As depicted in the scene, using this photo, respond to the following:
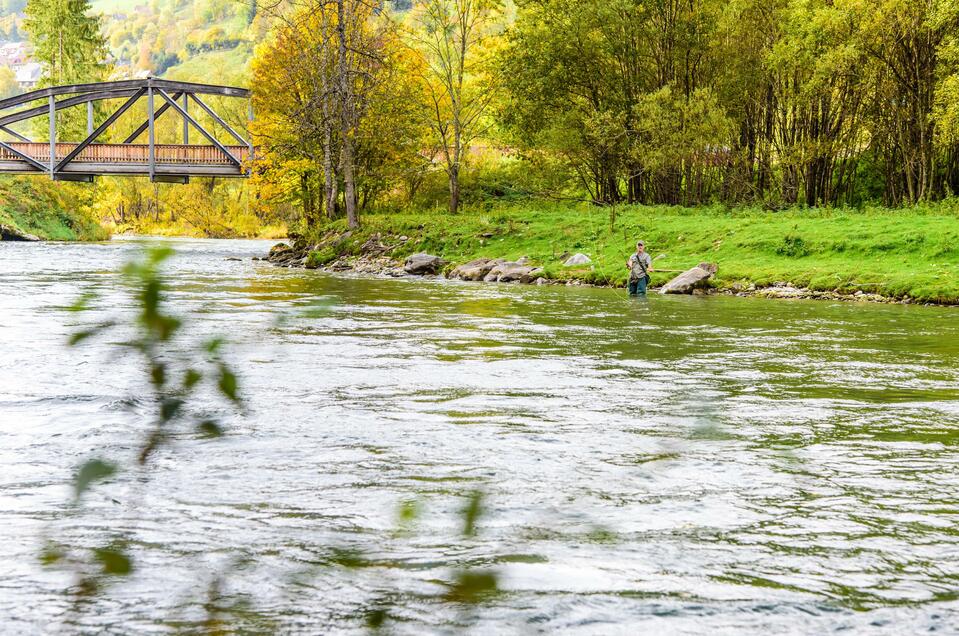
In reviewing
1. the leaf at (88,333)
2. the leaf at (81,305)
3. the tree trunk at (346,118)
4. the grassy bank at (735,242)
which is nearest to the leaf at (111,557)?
the leaf at (81,305)

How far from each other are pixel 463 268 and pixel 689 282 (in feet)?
26.1

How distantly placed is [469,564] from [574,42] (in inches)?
1569

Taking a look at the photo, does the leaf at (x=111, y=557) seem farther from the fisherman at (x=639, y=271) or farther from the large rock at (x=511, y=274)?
the large rock at (x=511, y=274)

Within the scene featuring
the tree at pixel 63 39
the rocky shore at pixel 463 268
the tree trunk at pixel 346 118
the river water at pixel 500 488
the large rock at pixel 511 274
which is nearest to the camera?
the river water at pixel 500 488

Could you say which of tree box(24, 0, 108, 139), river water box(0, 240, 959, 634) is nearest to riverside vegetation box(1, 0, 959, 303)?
river water box(0, 240, 959, 634)

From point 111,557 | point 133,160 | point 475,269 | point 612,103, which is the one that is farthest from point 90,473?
point 133,160

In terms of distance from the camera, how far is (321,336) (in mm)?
13906

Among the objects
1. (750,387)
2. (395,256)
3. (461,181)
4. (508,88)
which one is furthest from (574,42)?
(750,387)

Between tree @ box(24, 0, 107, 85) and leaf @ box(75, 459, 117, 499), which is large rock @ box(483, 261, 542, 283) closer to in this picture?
leaf @ box(75, 459, 117, 499)

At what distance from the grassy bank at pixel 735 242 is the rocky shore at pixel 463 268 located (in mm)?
259

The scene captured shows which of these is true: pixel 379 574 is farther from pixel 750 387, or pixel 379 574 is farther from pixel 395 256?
pixel 395 256

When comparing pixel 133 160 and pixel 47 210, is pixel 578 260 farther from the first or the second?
pixel 47 210

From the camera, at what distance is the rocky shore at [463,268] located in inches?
907

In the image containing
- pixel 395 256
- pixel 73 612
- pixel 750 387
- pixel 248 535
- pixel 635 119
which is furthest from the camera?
pixel 635 119
